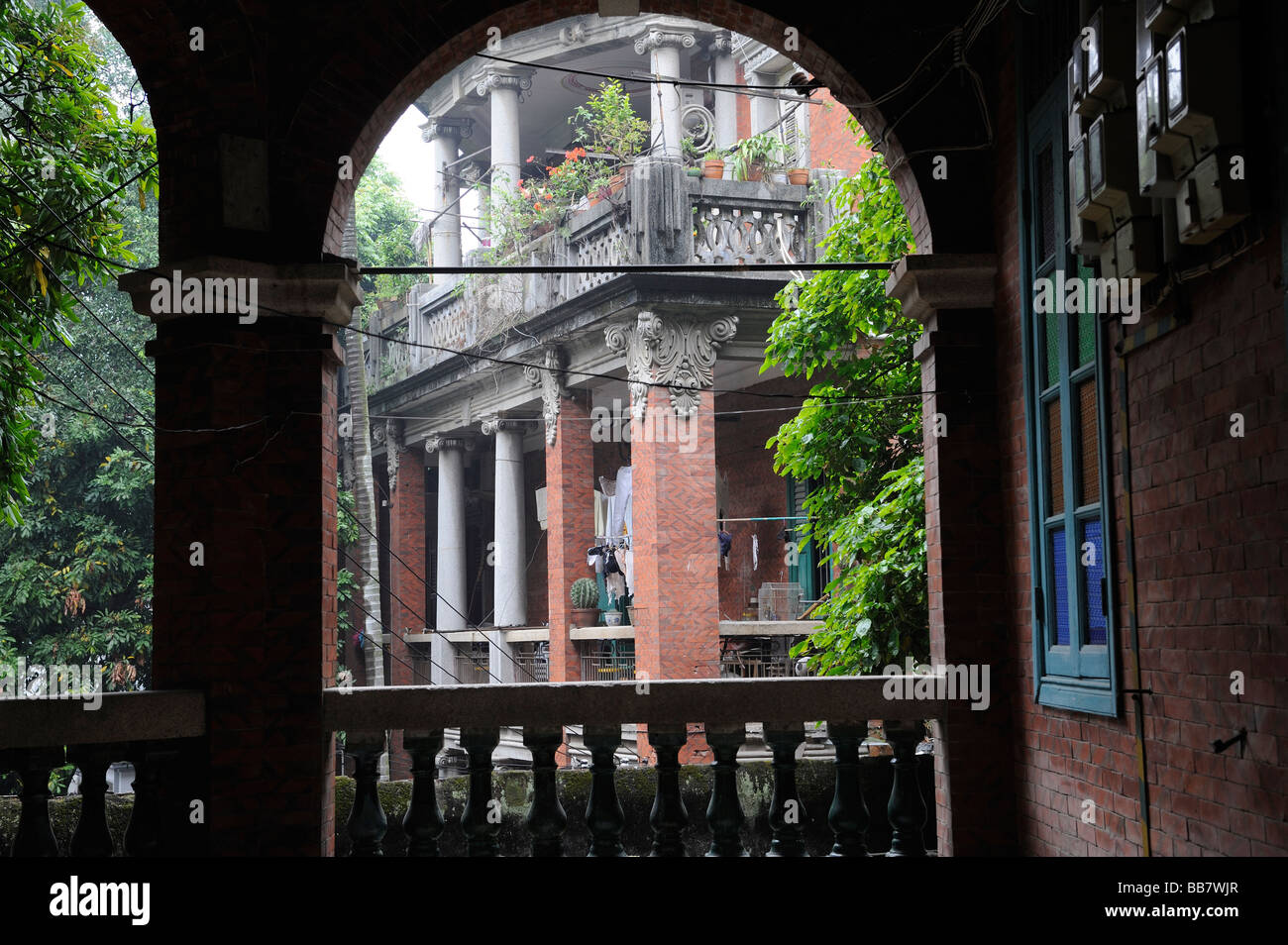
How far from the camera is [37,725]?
476 centimetres

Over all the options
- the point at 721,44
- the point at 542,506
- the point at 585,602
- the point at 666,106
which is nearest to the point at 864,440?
the point at 666,106

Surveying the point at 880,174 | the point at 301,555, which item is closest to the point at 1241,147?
the point at 301,555

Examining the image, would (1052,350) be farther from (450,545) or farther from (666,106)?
(450,545)

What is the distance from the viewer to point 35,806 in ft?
15.3

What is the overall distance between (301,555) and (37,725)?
1.41 meters

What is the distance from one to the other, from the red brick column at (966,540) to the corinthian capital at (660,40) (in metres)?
10.8

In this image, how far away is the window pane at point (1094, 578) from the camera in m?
4.83

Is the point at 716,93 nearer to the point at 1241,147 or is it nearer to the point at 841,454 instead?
the point at 841,454

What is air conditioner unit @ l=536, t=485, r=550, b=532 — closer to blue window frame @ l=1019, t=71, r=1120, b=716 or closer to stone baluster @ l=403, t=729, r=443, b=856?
stone baluster @ l=403, t=729, r=443, b=856

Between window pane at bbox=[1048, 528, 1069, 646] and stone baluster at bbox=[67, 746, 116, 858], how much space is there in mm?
3792

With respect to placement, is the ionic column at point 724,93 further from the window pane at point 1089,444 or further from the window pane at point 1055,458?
the window pane at point 1089,444

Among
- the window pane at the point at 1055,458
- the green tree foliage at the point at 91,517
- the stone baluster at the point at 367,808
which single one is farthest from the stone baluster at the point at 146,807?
the green tree foliage at the point at 91,517

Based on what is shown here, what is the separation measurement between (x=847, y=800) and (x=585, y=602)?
11.5 metres

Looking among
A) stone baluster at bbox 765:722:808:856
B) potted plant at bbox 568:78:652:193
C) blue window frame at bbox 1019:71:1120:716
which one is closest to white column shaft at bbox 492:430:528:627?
potted plant at bbox 568:78:652:193
